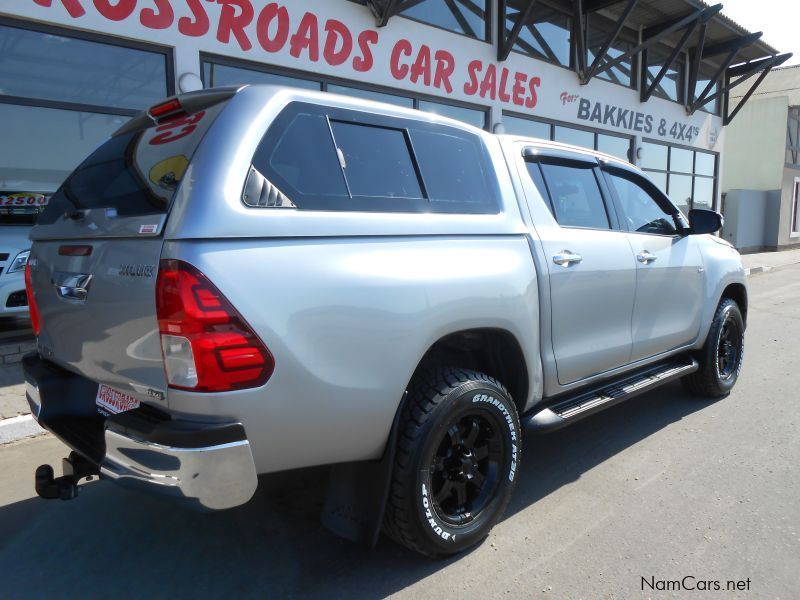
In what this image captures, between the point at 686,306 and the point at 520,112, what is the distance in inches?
309

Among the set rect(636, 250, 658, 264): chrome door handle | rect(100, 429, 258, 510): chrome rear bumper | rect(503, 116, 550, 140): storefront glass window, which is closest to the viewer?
rect(100, 429, 258, 510): chrome rear bumper

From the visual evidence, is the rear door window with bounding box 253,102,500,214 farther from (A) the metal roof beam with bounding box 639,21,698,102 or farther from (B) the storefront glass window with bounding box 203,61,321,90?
(A) the metal roof beam with bounding box 639,21,698,102

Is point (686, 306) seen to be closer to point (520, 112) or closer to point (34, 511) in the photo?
point (34, 511)

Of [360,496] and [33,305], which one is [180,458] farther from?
[33,305]

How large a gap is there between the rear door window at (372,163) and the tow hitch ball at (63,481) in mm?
1314

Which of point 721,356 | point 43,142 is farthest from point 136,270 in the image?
point 43,142

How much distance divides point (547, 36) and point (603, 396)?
1042 centimetres

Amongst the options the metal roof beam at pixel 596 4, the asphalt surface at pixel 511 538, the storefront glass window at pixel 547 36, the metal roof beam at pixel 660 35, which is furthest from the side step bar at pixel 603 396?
the metal roof beam at pixel 660 35


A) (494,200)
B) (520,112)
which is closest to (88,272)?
(494,200)

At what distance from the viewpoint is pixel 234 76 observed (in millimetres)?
7109

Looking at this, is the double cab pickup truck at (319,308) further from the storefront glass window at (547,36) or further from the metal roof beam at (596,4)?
the metal roof beam at (596,4)

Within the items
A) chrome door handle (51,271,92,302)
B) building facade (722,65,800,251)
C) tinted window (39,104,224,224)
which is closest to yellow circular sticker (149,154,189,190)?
tinted window (39,104,224,224)

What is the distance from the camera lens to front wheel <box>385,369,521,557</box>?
2258 millimetres

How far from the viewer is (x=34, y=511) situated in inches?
117
